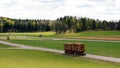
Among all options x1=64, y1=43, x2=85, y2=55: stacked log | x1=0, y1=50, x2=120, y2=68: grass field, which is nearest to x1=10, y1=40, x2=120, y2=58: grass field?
x1=64, y1=43, x2=85, y2=55: stacked log

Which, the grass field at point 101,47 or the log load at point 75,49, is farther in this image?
the grass field at point 101,47

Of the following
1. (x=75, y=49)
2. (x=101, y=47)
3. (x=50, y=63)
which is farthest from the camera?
(x=101, y=47)

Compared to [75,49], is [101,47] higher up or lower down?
lower down

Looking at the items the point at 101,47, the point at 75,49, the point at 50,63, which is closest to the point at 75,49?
the point at 75,49

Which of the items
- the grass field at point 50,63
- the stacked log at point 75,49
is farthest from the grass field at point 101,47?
the grass field at point 50,63

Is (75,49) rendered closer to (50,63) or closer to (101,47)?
(101,47)

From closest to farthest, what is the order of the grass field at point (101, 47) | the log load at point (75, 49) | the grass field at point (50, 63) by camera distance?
the grass field at point (50, 63), the log load at point (75, 49), the grass field at point (101, 47)

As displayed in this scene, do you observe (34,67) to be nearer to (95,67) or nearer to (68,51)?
(95,67)

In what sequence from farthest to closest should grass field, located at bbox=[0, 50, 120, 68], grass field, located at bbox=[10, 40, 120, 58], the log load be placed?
grass field, located at bbox=[10, 40, 120, 58]
the log load
grass field, located at bbox=[0, 50, 120, 68]

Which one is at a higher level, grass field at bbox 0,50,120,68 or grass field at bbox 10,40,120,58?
grass field at bbox 0,50,120,68

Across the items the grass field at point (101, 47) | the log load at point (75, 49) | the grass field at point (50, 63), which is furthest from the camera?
the grass field at point (101, 47)

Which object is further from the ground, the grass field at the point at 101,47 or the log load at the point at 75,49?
the log load at the point at 75,49

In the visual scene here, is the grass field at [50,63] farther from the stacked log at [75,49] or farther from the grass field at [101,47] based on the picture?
the grass field at [101,47]

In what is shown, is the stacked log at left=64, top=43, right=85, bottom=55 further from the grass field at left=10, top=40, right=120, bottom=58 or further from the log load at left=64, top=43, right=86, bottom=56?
the grass field at left=10, top=40, right=120, bottom=58
